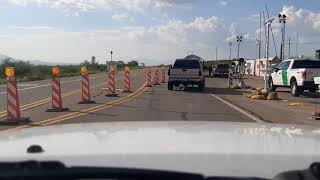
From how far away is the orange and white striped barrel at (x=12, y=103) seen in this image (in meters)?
17.9

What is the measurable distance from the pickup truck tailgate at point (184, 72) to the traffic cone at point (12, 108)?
66.6 ft

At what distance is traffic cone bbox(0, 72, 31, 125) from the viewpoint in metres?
17.7

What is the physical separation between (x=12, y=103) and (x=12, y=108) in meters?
0.14

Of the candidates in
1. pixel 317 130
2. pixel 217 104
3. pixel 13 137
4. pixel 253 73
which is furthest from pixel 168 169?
pixel 253 73

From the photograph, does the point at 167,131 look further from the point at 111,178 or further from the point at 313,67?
the point at 313,67

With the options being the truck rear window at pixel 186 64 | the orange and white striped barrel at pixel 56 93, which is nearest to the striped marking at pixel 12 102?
the orange and white striped barrel at pixel 56 93

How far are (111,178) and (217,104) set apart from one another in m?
23.3

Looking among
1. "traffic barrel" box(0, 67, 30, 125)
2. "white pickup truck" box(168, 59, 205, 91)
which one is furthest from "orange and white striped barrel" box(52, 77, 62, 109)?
"white pickup truck" box(168, 59, 205, 91)

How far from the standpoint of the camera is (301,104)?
2655 centimetres

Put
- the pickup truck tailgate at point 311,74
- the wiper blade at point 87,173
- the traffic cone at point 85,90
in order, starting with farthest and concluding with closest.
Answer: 1. the pickup truck tailgate at point 311,74
2. the traffic cone at point 85,90
3. the wiper blade at point 87,173

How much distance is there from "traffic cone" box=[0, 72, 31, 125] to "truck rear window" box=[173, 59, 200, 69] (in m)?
21.3

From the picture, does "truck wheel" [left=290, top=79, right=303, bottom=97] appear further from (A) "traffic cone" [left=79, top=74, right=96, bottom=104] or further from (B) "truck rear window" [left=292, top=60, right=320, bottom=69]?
(A) "traffic cone" [left=79, top=74, right=96, bottom=104]

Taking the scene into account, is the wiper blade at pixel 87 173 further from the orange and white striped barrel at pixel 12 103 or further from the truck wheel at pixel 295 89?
the truck wheel at pixel 295 89

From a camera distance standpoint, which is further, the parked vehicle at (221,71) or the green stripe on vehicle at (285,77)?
the parked vehicle at (221,71)
